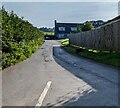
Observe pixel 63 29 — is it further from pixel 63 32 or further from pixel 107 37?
pixel 107 37

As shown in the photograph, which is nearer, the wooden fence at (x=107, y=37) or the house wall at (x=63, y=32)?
the wooden fence at (x=107, y=37)

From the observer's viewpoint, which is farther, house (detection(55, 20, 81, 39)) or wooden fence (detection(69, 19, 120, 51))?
house (detection(55, 20, 81, 39))

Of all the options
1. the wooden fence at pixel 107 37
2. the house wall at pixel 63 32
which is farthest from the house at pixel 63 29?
the wooden fence at pixel 107 37

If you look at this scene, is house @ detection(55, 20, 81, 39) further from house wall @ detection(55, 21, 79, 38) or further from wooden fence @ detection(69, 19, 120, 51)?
wooden fence @ detection(69, 19, 120, 51)

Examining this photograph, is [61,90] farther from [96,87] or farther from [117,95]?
[117,95]

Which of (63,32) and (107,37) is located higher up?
(63,32)

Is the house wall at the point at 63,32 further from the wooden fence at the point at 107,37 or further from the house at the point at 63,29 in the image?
the wooden fence at the point at 107,37

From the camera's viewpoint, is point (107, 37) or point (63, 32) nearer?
point (107, 37)

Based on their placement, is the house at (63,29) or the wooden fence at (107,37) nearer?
the wooden fence at (107,37)

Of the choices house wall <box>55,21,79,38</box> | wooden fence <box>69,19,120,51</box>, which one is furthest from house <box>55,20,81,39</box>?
wooden fence <box>69,19,120,51</box>

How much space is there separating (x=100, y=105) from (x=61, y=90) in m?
2.44

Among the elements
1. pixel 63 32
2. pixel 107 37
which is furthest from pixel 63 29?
pixel 107 37

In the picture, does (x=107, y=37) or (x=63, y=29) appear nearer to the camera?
(x=107, y=37)

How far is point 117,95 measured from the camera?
837 centimetres
